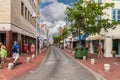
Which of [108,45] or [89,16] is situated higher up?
[89,16]

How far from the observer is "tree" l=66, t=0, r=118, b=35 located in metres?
30.0

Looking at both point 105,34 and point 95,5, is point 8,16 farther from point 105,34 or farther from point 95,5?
point 105,34

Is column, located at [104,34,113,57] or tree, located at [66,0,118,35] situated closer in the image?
tree, located at [66,0,118,35]

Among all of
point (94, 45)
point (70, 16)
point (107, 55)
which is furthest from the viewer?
point (94, 45)

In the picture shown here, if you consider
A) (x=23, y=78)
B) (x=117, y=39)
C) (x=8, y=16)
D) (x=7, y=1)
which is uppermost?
(x=7, y=1)

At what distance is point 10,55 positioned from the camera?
2781cm

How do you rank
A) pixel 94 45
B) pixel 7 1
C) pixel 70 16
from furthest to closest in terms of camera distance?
pixel 94 45, pixel 70 16, pixel 7 1

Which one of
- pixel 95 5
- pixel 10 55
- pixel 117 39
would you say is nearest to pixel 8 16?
pixel 10 55

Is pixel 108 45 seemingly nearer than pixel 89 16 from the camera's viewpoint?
No

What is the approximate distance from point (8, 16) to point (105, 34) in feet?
46.5

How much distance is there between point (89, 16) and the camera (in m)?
30.0

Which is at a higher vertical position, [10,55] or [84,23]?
[84,23]

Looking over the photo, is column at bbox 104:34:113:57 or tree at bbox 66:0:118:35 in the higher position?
tree at bbox 66:0:118:35

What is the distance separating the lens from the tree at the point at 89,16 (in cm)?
3003
